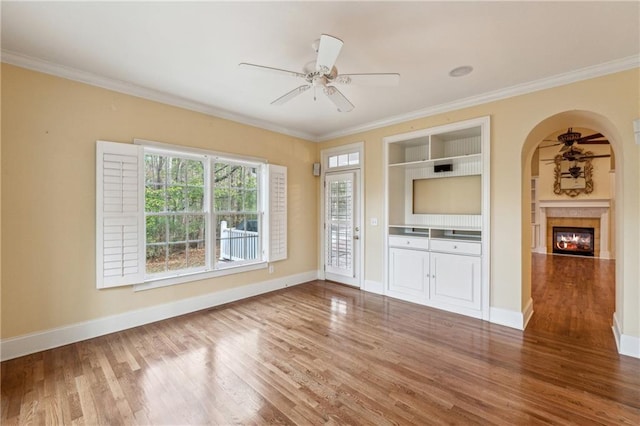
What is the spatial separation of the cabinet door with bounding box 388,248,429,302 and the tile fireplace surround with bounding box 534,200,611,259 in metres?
6.48

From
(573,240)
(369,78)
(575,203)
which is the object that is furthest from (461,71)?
(573,240)

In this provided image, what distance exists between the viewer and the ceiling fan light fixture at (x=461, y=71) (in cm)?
276

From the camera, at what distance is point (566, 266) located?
252 inches

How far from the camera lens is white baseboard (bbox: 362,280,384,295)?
448 centimetres

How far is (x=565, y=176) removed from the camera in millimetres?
7781

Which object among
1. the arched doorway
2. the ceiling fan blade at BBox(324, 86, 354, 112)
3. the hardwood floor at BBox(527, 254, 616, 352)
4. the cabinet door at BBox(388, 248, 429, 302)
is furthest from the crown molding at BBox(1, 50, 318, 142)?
the hardwood floor at BBox(527, 254, 616, 352)

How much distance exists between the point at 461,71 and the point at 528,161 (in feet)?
5.40

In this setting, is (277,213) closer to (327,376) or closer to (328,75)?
(328,75)

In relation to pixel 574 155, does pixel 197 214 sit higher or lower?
lower

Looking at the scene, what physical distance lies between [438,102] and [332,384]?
11.3 ft

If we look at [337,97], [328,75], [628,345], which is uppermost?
[328,75]

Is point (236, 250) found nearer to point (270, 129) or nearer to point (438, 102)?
point (270, 129)

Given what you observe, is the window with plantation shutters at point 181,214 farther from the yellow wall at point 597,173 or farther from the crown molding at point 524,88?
the yellow wall at point 597,173

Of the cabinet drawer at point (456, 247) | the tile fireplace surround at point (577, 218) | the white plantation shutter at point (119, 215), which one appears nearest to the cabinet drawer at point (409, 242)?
the cabinet drawer at point (456, 247)
